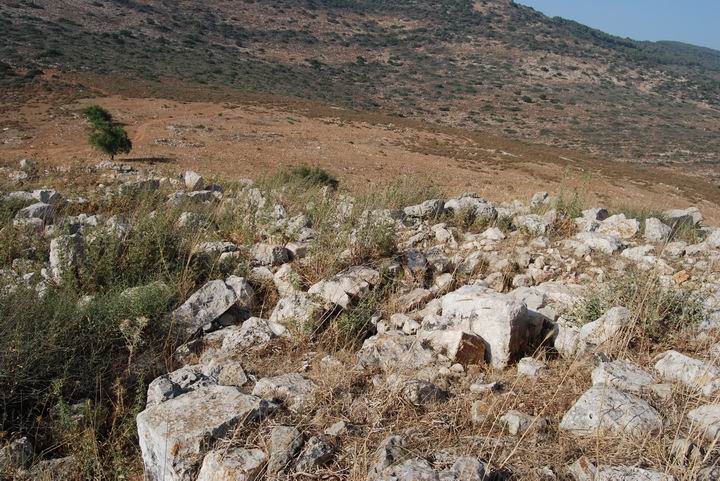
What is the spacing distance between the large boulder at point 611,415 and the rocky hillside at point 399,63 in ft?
118

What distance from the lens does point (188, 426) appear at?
2264 mm

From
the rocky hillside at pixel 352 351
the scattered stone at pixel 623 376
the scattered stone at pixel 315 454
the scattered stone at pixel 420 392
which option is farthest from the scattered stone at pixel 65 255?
the scattered stone at pixel 623 376

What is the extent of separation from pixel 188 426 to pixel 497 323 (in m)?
1.89

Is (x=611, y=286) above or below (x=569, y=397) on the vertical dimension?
above

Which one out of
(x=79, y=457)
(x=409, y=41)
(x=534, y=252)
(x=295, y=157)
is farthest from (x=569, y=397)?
(x=409, y=41)

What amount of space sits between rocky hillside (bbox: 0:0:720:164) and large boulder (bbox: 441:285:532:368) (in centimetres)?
3482

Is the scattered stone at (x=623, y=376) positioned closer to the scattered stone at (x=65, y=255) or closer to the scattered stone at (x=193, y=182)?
the scattered stone at (x=65, y=255)

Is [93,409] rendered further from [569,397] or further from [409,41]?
[409,41]

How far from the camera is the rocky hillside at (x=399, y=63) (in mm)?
43062

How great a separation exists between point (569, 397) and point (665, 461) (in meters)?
0.60

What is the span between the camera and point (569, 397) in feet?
8.75

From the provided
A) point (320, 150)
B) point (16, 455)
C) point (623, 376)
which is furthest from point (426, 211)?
point (320, 150)

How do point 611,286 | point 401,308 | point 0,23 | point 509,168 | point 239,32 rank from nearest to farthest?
1. point 611,286
2. point 401,308
3. point 509,168
4. point 0,23
5. point 239,32

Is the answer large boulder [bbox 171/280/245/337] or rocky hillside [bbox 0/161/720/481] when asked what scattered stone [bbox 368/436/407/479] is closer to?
rocky hillside [bbox 0/161/720/481]
